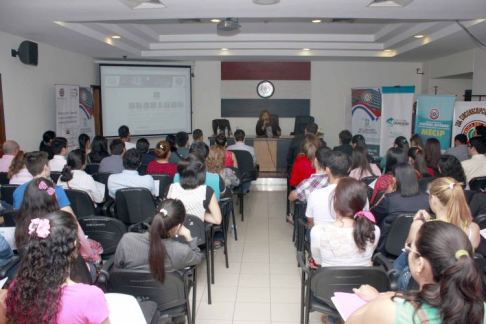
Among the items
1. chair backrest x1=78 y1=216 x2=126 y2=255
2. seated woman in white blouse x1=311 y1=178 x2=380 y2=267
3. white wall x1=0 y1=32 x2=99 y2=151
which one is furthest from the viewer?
white wall x1=0 y1=32 x2=99 y2=151

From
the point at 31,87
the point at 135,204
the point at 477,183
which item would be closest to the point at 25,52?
the point at 31,87

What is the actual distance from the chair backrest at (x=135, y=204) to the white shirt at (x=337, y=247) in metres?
1.98

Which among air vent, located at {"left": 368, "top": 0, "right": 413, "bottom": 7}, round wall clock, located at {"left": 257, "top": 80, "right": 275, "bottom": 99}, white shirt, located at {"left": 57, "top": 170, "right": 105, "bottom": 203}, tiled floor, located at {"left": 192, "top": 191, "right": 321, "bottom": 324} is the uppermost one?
air vent, located at {"left": 368, "top": 0, "right": 413, "bottom": 7}

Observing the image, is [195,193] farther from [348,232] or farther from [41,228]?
[41,228]

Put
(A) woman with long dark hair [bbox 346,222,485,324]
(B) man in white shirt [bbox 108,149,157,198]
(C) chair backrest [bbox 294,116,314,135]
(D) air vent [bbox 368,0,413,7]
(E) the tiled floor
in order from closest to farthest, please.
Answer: (A) woman with long dark hair [bbox 346,222,485,324]
(E) the tiled floor
(B) man in white shirt [bbox 108,149,157,198]
(D) air vent [bbox 368,0,413,7]
(C) chair backrest [bbox 294,116,314,135]

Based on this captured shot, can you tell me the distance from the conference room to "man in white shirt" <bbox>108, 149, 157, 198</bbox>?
3 centimetres

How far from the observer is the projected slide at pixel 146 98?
9570mm

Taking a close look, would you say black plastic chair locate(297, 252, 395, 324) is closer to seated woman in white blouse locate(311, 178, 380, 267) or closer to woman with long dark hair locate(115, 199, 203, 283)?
seated woman in white blouse locate(311, 178, 380, 267)

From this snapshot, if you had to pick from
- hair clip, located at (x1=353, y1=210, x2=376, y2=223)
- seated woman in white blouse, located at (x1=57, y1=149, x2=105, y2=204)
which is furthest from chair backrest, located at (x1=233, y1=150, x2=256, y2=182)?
hair clip, located at (x1=353, y1=210, x2=376, y2=223)

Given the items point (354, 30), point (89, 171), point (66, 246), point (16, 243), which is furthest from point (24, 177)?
point (354, 30)

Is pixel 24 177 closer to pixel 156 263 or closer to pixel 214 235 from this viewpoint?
pixel 214 235

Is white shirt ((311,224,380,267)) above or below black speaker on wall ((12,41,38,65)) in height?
below

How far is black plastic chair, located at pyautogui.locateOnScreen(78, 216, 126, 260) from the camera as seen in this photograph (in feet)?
10.8

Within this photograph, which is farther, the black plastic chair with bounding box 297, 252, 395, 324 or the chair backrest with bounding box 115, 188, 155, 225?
the chair backrest with bounding box 115, 188, 155, 225
